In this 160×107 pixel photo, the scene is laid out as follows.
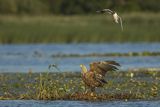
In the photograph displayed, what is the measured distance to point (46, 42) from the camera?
42.3 m

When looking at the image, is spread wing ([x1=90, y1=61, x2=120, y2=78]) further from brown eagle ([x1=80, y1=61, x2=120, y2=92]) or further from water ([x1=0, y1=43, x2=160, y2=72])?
water ([x1=0, y1=43, x2=160, y2=72])

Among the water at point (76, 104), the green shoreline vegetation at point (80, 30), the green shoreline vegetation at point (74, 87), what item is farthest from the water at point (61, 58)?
the water at point (76, 104)

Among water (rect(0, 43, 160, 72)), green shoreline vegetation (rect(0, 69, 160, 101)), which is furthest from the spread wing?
water (rect(0, 43, 160, 72))

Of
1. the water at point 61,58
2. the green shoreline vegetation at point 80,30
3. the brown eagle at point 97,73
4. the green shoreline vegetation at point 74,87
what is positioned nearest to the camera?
the brown eagle at point 97,73

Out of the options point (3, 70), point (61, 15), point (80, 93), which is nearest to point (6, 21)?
point (61, 15)

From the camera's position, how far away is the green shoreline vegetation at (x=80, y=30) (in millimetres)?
42000

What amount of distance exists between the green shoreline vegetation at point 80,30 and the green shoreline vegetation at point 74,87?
16710 mm

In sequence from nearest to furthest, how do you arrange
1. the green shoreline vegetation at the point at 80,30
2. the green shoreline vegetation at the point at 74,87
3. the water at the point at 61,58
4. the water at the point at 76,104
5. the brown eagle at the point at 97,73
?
the water at the point at 76,104, the brown eagle at the point at 97,73, the green shoreline vegetation at the point at 74,87, the water at the point at 61,58, the green shoreline vegetation at the point at 80,30

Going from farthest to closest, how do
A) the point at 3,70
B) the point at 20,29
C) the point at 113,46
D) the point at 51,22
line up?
1. the point at 51,22
2. the point at 20,29
3. the point at 113,46
4. the point at 3,70

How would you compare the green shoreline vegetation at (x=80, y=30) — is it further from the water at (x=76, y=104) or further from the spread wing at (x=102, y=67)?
the water at (x=76, y=104)

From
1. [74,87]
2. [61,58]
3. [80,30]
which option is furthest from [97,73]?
[80,30]

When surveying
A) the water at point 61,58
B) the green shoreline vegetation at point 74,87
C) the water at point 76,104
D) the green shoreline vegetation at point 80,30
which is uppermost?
the green shoreline vegetation at point 80,30

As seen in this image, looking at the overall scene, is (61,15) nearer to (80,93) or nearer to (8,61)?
(8,61)

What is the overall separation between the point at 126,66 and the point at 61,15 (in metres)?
24.2
